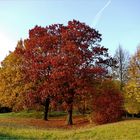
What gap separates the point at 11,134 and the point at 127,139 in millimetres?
9816

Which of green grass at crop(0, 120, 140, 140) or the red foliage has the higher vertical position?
the red foliage

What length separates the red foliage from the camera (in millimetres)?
49531

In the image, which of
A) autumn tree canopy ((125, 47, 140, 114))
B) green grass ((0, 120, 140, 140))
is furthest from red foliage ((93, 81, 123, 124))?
green grass ((0, 120, 140, 140))

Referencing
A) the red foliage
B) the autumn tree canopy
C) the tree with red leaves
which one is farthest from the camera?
the tree with red leaves

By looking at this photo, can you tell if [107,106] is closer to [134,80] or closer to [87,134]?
[134,80]

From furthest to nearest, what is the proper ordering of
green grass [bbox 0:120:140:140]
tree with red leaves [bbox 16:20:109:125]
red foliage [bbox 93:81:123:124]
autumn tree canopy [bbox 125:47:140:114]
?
tree with red leaves [bbox 16:20:109:125]
red foliage [bbox 93:81:123:124]
autumn tree canopy [bbox 125:47:140:114]
green grass [bbox 0:120:140:140]

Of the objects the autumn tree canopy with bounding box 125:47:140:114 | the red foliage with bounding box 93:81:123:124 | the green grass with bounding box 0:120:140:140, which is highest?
the autumn tree canopy with bounding box 125:47:140:114

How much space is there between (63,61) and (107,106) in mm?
8966

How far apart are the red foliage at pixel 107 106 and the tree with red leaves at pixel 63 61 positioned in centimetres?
272

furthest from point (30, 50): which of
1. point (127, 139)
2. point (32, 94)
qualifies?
point (127, 139)

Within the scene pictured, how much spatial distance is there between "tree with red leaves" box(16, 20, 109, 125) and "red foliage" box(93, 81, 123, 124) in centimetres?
272

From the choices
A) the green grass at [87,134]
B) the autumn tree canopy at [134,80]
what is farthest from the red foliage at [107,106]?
the green grass at [87,134]

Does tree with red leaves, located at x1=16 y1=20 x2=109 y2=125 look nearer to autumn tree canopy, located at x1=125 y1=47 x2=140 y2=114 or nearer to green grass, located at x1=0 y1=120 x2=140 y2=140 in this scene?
autumn tree canopy, located at x1=125 y1=47 x2=140 y2=114

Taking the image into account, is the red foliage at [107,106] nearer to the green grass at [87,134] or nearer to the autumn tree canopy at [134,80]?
the autumn tree canopy at [134,80]
